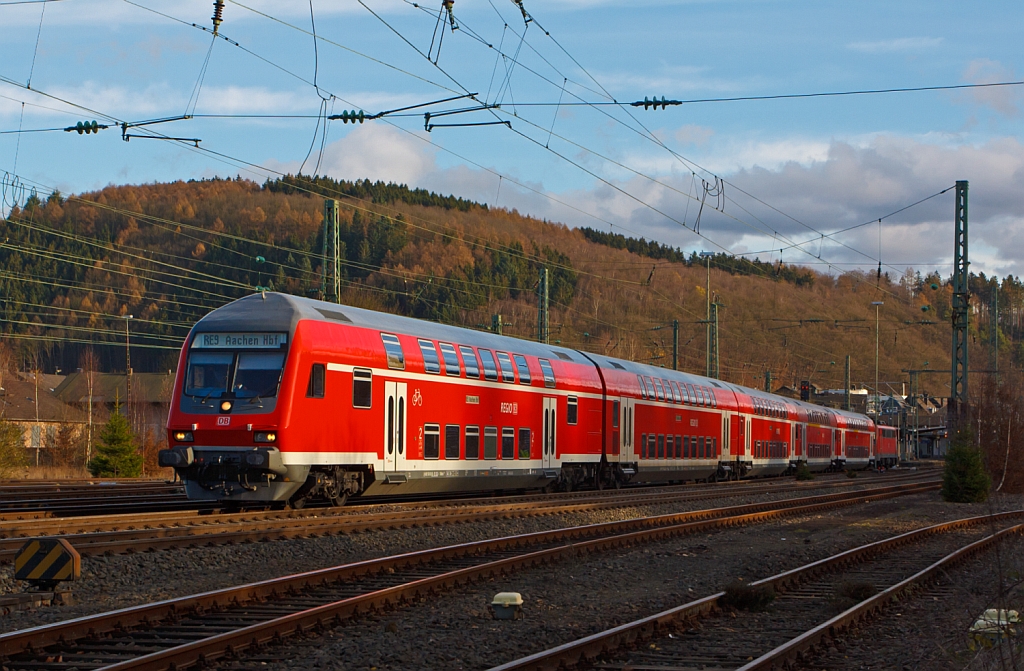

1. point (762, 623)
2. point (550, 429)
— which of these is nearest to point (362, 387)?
point (550, 429)

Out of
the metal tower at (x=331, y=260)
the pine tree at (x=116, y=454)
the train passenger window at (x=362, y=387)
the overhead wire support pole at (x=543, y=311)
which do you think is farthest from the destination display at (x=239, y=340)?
the pine tree at (x=116, y=454)

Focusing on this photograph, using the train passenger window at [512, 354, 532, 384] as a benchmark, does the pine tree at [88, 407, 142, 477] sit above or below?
below

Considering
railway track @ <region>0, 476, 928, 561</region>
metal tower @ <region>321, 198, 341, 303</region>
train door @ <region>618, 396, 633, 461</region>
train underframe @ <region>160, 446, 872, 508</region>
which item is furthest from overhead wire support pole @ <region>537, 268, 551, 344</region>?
railway track @ <region>0, 476, 928, 561</region>

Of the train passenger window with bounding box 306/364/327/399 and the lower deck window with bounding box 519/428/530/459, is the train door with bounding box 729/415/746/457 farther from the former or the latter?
the train passenger window with bounding box 306/364/327/399

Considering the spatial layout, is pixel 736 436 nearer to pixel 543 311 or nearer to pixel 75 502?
pixel 543 311

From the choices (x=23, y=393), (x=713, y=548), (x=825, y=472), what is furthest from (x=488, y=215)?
(x=713, y=548)

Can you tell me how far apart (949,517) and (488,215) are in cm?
13717

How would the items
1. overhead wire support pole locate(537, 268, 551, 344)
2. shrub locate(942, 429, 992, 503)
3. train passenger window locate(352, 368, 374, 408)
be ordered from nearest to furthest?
train passenger window locate(352, 368, 374, 408) → shrub locate(942, 429, 992, 503) → overhead wire support pole locate(537, 268, 551, 344)

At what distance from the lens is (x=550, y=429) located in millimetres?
30344

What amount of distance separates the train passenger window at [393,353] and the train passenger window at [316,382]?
7.34 feet

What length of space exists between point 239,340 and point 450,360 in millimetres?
6017

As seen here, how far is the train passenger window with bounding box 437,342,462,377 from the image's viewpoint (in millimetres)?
25281

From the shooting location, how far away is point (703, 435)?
142ft

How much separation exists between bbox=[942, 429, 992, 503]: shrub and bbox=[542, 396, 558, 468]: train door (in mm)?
11732
